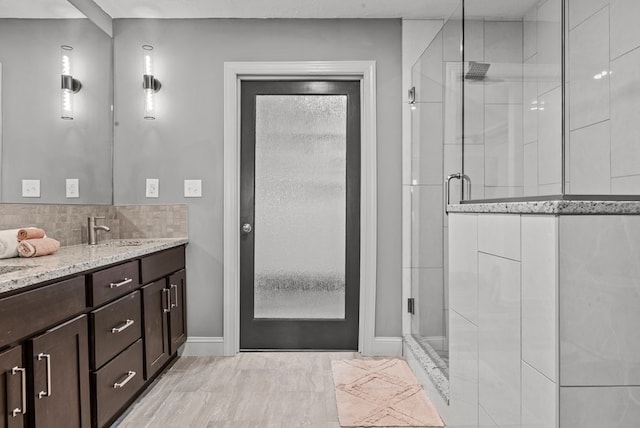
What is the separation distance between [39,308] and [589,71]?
202cm

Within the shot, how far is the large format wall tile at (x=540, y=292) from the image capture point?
1295 millimetres

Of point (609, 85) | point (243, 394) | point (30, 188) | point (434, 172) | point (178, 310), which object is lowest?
point (243, 394)

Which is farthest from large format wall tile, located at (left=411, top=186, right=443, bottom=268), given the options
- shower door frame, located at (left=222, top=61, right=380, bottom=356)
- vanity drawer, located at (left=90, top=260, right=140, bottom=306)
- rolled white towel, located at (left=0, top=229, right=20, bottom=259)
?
rolled white towel, located at (left=0, top=229, right=20, bottom=259)

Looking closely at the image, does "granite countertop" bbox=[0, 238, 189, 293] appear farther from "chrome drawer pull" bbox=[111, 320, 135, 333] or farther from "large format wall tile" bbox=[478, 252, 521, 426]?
"large format wall tile" bbox=[478, 252, 521, 426]

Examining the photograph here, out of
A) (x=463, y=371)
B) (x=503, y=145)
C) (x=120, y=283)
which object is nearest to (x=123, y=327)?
(x=120, y=283)

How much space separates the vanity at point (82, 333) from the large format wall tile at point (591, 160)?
5.49 feet

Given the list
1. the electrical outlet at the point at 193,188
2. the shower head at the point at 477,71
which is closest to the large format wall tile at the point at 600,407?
the shower head at the point at 477,71

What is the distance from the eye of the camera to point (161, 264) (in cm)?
300

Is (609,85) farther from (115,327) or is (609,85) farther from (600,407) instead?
(115,327)

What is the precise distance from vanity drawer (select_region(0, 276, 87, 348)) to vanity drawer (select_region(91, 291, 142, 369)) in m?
0.18

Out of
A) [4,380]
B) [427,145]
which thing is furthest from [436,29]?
[4,380]

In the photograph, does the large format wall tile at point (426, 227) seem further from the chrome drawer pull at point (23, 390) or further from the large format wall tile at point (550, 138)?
the chrome drawer pull at point (23, 390)

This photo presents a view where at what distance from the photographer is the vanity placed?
61.1 inches

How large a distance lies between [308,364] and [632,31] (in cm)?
252
